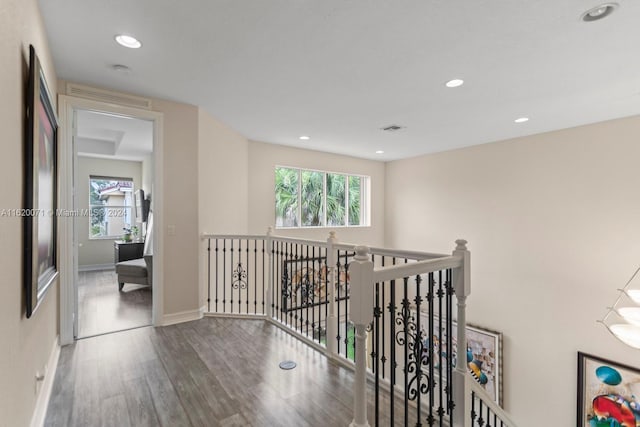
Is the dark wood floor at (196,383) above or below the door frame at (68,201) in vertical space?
below

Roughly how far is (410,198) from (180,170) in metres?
5.01

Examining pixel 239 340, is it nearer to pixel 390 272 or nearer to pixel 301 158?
pixel 390 272

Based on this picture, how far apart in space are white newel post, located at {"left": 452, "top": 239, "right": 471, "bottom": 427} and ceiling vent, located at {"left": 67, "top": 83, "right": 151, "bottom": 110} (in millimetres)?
3611

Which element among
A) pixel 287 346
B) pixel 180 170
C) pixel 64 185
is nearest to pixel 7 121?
pixel 64 185

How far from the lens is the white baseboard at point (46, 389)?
6.04 feet

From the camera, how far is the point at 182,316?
366 cm

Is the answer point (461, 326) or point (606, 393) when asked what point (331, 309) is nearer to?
point (461, 326)

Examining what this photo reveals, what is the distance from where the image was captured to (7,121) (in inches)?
51.2

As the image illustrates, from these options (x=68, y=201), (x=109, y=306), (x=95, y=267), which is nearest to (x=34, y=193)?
(x=68, y=201)

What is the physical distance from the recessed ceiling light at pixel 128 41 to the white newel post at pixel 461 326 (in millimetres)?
2859

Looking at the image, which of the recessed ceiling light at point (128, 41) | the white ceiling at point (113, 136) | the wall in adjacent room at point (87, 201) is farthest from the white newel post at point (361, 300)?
the wall in adjacent room at point (87, 201)

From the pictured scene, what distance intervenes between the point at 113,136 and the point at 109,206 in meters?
2.26

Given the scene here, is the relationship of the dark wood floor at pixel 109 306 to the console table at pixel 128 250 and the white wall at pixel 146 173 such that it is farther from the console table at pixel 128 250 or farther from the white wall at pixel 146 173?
the white wall at pixel 146 173

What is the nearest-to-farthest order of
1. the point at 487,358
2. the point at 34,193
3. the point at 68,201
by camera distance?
the point at 34,193
the point at 68,201
the point at 487,358
